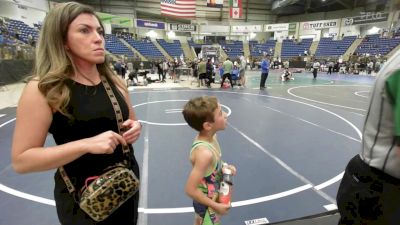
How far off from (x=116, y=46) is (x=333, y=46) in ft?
98.1

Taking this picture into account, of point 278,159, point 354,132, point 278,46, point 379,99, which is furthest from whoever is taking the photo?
point 278,46

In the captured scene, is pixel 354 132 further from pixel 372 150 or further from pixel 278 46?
pixel 278 46

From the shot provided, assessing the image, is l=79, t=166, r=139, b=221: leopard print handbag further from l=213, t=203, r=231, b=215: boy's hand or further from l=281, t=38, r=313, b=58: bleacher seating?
l=281, t=38, r=313, b=58: bleacher seating

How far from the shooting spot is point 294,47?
3981cm

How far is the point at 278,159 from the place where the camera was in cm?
502

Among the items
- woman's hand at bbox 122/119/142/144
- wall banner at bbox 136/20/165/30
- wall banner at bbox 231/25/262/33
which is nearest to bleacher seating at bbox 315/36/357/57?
wall banner at bbox 231/25/262/33

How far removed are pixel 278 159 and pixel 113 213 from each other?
4.08 m

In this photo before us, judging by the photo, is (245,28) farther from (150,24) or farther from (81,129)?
(81,129)

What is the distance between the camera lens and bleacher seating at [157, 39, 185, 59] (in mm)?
40094

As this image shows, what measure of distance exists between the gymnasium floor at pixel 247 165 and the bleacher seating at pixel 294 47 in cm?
3261

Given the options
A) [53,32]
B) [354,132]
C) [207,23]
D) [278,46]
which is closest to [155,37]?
[207,23]

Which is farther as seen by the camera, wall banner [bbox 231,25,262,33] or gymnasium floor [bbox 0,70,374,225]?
wall banner [bbox 231,25,262,33]

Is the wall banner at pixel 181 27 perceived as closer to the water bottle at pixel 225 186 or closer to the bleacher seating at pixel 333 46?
the bleacher seating at pixel 333 46

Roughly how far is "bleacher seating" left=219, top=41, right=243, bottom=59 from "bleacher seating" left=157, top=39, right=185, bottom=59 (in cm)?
716
